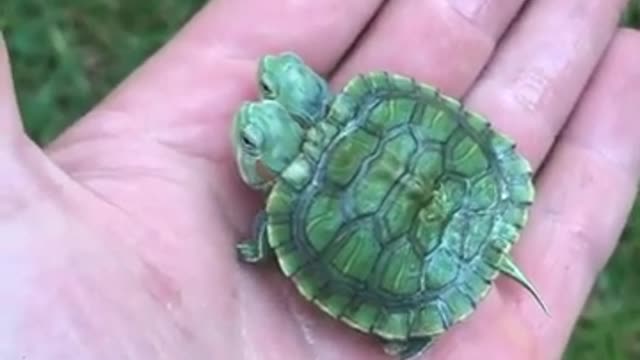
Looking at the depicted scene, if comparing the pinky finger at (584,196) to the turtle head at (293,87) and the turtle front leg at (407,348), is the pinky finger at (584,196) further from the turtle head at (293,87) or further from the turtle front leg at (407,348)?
the turtle head at (293,87)

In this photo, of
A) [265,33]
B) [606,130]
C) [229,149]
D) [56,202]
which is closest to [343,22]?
[265,33]

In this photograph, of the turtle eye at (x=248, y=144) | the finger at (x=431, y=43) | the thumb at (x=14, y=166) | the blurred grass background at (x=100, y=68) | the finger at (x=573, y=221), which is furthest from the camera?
the blurred grass background at (x=100, y=68)

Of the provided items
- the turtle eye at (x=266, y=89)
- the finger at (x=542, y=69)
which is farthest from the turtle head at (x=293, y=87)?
the finger at (x=542, y=69)

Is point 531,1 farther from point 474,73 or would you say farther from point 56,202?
point 56,202

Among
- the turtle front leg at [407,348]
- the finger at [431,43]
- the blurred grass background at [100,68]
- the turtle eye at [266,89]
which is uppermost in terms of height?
the finger at [431,43]

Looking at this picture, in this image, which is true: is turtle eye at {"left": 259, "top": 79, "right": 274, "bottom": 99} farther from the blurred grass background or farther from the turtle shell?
the blurred grass background

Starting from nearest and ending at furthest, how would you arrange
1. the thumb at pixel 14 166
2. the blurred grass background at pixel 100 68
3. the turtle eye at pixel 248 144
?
the thumb at pixel 14 166 → the turtle eye at pixel 248 144 → the blurred grass background at pixel 100 68

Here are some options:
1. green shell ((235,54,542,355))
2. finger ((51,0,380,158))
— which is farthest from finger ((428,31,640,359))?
finger ((51,0,380,158))
